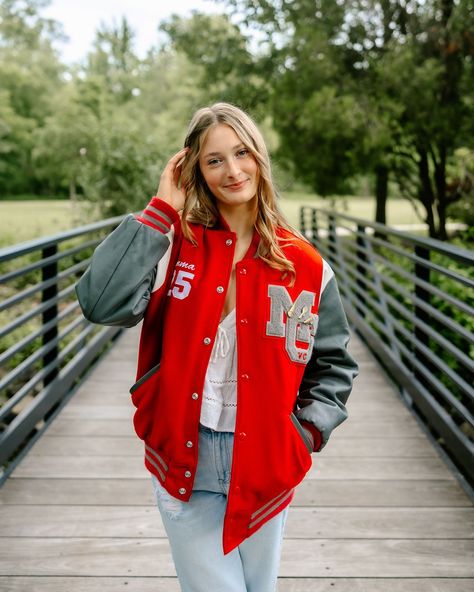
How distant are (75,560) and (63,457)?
1.06 metres

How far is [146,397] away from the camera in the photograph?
5.43 ft

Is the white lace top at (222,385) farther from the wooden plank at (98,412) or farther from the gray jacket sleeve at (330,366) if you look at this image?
the wooden plank at (98,412)

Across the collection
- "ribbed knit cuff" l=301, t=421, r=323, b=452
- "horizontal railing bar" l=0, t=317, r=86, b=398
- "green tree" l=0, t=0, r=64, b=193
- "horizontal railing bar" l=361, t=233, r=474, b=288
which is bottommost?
"horizontal railing bar" l=0, t=317, r=86, b=398

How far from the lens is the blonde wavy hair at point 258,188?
5.48 feet

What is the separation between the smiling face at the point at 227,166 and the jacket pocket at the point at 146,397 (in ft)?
1.55

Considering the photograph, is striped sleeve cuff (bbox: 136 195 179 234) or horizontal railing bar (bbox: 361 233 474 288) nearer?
striped sleeve cuff (bbox: 136 195 179 234)

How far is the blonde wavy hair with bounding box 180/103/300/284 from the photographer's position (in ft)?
5.48

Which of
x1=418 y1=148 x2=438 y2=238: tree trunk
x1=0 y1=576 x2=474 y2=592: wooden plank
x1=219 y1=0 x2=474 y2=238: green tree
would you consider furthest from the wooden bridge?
x1=418 y1=148 x2=438 y2=238: tree trunk

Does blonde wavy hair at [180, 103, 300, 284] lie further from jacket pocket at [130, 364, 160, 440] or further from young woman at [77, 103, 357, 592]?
jacket pocket at [130, 364, 160, 440]

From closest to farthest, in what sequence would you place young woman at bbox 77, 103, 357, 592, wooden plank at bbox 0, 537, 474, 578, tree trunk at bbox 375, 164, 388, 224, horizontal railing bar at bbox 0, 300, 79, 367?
1. young woman at bbox 77, 103, 357, 592
2. wooden plank at bbox 0, 537, 474, 578
3. horizontal railing bar at bbox 0, 300, 79, 367
4. tree trunk at bbox 375, 164, 388, 224

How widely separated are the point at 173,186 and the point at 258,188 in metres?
0.22

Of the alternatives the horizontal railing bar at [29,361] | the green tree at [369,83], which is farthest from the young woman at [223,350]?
the green tree at [369,83]

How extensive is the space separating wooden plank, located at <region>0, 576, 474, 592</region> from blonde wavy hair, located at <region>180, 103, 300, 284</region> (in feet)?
4.60

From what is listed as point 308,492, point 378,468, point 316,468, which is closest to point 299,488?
point 308,492
